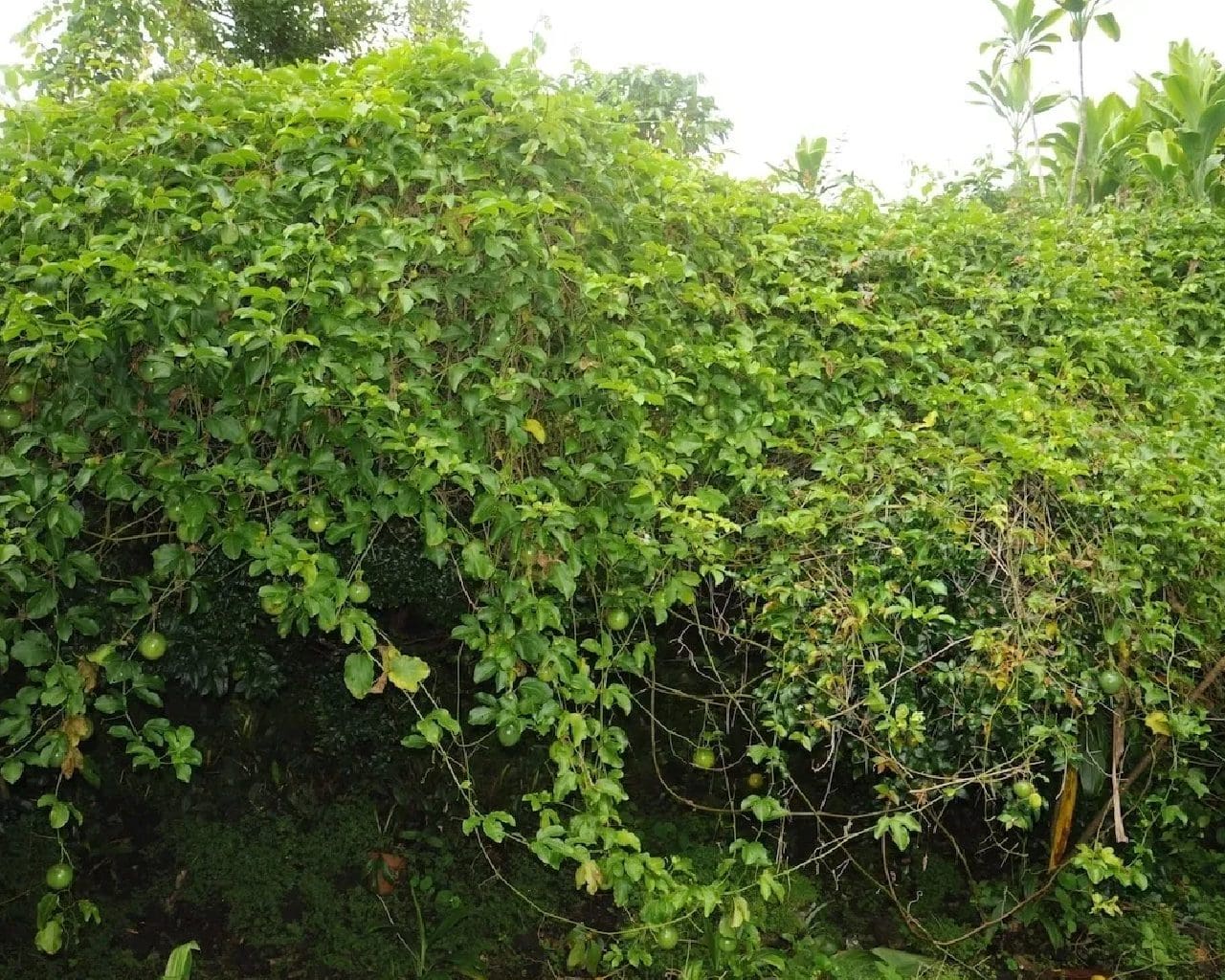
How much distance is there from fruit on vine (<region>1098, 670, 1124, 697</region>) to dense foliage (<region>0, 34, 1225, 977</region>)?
5 cm

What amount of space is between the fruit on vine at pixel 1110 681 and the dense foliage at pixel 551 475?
0.15 feet

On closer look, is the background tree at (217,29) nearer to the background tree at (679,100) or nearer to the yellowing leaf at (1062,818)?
the background tree at (679,100)

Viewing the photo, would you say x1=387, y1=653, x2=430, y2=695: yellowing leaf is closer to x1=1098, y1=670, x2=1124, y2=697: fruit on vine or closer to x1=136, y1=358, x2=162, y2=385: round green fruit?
x1=136, y1=358, x2=162, y2=385: round green fruit

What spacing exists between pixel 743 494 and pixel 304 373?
137 centimetres

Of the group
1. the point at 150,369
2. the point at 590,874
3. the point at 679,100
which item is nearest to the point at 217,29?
the point at 679,100

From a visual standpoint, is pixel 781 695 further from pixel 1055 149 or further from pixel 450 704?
pixel 1055 149

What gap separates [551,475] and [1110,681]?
1622 mm

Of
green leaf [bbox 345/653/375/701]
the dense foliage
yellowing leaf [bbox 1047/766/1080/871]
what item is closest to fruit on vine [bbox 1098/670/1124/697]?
the dense foliage

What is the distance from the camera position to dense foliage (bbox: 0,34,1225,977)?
225 cm

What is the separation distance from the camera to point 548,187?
2.56m

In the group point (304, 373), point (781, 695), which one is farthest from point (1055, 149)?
point (304, 373)

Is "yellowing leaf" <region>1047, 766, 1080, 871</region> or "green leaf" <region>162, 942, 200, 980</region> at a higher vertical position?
"yellowing leaf" <region>1047, 766, 1080, 871</region>

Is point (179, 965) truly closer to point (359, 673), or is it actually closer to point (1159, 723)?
point (359, 673)

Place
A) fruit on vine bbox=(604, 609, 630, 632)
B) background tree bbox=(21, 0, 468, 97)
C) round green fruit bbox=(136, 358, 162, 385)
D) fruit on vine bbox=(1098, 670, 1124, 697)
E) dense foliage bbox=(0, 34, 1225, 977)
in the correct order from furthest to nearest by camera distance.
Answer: background tree bbox=(21, 0, 468, 97) → fruit on vine bbox=(604, 609, 630, 632) → fruit on vine bbox=(1098, 670, 1124, 697) → dense foliage bbox=(0, 34, 1225, 977) → round green fruit bbox=(136, 358, 162, 385)
